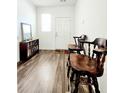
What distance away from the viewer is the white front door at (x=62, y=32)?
8.51 metres

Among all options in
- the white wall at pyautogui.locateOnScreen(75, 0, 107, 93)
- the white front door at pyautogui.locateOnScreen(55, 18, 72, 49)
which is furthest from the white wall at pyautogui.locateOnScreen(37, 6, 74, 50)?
the white wall at pyautogui.locateOnScreen(75, 0, 107, 93)

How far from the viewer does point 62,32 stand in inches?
337

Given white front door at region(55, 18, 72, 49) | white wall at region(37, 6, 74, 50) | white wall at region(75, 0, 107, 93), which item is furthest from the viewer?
white front door at region(55, 18, 72, 49)

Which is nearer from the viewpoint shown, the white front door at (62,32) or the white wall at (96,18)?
the white wall at (96,18)

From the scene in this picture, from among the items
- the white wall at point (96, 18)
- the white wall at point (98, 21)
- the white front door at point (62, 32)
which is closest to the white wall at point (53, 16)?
the white front door at point (62, 32)

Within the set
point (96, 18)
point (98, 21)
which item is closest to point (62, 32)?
point (96, 18)

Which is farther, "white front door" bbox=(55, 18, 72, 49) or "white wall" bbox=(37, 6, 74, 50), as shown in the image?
"white front door" bbox=(55, 18, 72, 49)

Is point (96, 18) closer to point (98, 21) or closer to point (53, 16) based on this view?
point (98, 21)

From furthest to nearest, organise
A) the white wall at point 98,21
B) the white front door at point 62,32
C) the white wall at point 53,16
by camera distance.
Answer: the white front door at point 62,32, the white wall at point 53,16, the white wall at point 98,21

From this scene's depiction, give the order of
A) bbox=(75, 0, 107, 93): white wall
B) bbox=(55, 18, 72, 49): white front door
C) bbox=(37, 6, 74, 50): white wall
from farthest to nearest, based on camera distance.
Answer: bbox=(55, 18, 72, 49): white front door → bbox=(37, 6, 74, 50): white wall → bbox=(75, 0, 107, 93): white wall

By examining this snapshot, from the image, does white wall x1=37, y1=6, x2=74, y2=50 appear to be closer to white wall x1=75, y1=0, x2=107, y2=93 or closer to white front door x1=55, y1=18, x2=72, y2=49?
white front door x1=55, y1=18, x2=72, y2=49

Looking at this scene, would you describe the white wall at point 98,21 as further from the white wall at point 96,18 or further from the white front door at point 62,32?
the white front door at point 62,32

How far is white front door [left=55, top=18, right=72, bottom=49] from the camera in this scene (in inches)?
335
